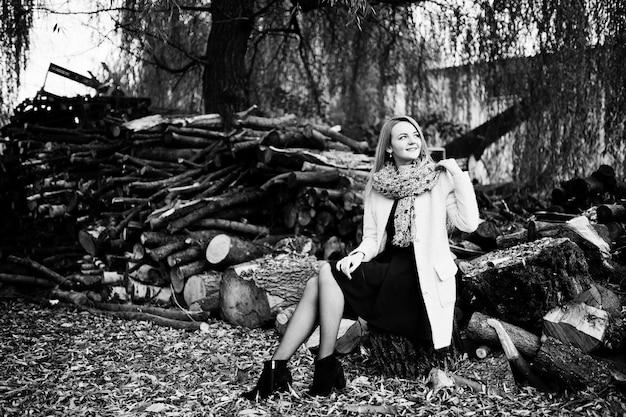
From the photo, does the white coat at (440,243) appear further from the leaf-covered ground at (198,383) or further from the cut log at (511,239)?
the cut log at (511,239)

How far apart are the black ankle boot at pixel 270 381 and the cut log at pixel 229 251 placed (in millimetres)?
2020

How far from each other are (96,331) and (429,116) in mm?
6659

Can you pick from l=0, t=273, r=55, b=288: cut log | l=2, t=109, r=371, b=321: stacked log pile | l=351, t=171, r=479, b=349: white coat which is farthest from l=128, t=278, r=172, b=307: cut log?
l=351, t=171, r=479, b=349: white coat

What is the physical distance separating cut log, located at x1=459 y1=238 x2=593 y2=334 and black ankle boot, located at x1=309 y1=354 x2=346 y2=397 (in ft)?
3.17

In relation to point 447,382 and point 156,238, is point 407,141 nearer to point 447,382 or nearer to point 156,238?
point 447,382

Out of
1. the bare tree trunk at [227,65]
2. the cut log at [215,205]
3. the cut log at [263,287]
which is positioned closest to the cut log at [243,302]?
the cut log at [263,287]

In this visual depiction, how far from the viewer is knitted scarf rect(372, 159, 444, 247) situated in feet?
11.4

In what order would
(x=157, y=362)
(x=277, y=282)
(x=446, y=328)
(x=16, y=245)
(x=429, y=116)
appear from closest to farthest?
(x=446, y=328) → (x=157, y=362) → (x=277, y=282) → (x=16, y=245) → (x=429, y=116)

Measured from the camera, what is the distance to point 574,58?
618 centimetres

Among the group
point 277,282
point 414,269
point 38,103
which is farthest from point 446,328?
point 38,103

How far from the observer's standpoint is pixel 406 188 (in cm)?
350

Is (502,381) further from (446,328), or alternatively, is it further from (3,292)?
(3,292)

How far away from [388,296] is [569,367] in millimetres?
958

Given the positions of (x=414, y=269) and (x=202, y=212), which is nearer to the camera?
(x=414, y=269)
